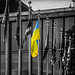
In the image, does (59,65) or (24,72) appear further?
(24,72)

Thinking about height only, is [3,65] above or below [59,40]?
below

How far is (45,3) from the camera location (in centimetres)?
1670

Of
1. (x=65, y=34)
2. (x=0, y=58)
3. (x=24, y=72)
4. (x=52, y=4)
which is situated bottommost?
(x=24, y=72)

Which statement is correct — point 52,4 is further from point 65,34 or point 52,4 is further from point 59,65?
point 59,65

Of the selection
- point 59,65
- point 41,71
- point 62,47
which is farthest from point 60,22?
point 41,71

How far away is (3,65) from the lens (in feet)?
54.2

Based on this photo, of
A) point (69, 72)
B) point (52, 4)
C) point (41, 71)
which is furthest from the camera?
point (52, 4)

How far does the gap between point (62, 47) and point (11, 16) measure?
238 inches

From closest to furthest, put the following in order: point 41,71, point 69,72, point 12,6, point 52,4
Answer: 1. point 69,72
2. point 41,71
3. point 52,4
4. point 12,6

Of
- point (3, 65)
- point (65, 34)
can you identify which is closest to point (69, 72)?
point (65, 34)

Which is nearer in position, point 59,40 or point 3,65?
point 59,40

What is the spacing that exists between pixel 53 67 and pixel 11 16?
21.7ft

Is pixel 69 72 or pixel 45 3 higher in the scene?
pixel 45 3

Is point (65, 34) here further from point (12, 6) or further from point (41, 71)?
point (12, 6)
